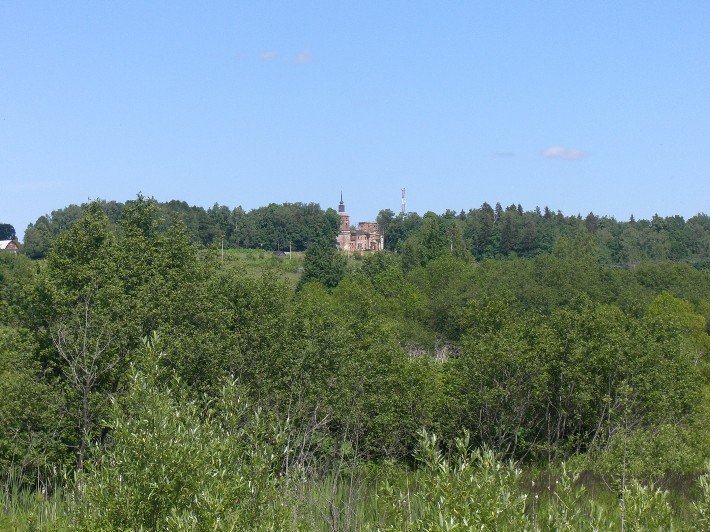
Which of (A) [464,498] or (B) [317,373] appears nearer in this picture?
(A) [464,498]

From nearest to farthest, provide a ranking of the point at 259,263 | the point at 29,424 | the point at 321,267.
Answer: the point at 29,424, the point at 321,267, the point at 259,263

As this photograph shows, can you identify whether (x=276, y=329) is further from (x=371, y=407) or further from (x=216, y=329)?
(x=371, y=407)

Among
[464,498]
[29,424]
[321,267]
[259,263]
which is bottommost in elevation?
[29,424]

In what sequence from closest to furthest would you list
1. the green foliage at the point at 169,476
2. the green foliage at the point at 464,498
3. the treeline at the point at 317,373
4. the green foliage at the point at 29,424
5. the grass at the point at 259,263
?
1. the green foliage at the point at 464,498
2. the green foliage at the point at 169,476
3. the green foliage at the point at 29,424
4. the treeline at the point at 317,373
5. the grass at the point at 259,263

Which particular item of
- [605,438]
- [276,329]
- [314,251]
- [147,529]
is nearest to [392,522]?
[147,529]

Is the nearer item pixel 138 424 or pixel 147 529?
pixel 147 529

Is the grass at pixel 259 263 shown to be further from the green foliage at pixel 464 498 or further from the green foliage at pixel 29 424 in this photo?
the green foliage at pixel 464 498

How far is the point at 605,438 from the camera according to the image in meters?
40.7

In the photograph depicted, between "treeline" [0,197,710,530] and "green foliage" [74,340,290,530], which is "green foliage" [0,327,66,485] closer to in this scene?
"treeline" [0,197,710,530]

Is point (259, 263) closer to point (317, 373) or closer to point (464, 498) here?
point (317, 373)

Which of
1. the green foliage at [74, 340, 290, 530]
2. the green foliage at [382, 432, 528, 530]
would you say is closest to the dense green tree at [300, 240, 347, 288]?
the green foliage at [74, 340, 290, 530]

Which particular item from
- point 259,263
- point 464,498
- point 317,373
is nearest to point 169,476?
point 464,498

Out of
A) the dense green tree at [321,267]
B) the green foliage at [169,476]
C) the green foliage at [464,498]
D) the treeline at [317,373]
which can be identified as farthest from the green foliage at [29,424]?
the dense green tree at [321,267]

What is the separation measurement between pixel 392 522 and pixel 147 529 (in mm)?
4145
